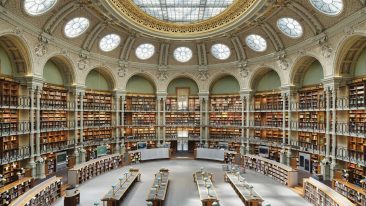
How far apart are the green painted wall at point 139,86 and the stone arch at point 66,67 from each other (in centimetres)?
639

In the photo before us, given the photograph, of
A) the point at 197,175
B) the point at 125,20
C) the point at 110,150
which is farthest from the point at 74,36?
the point at 197,175

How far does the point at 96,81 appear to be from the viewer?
24.7 m

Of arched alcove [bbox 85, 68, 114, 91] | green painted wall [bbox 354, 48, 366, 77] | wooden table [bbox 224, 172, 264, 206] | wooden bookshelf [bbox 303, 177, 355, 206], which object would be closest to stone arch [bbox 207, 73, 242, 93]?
arched alcove [bbox 85, 68, 114, 91]

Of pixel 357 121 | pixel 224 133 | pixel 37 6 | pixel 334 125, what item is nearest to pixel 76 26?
pixel 37 6

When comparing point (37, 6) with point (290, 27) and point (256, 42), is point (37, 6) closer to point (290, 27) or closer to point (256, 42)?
point (256, 42)

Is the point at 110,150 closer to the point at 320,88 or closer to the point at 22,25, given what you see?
the point at 22,25

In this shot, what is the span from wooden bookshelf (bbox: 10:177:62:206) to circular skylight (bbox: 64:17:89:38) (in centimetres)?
1088

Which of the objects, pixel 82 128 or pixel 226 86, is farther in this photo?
pixel 226 86

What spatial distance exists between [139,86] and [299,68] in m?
15.5

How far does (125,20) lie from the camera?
20172 mm

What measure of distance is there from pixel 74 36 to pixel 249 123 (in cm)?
1710

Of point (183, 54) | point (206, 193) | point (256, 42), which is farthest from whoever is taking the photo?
point (183, 54)

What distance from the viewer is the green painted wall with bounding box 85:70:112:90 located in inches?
945

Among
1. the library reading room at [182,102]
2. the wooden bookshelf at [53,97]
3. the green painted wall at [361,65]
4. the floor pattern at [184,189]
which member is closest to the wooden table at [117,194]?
the library reading room at [182,102]
